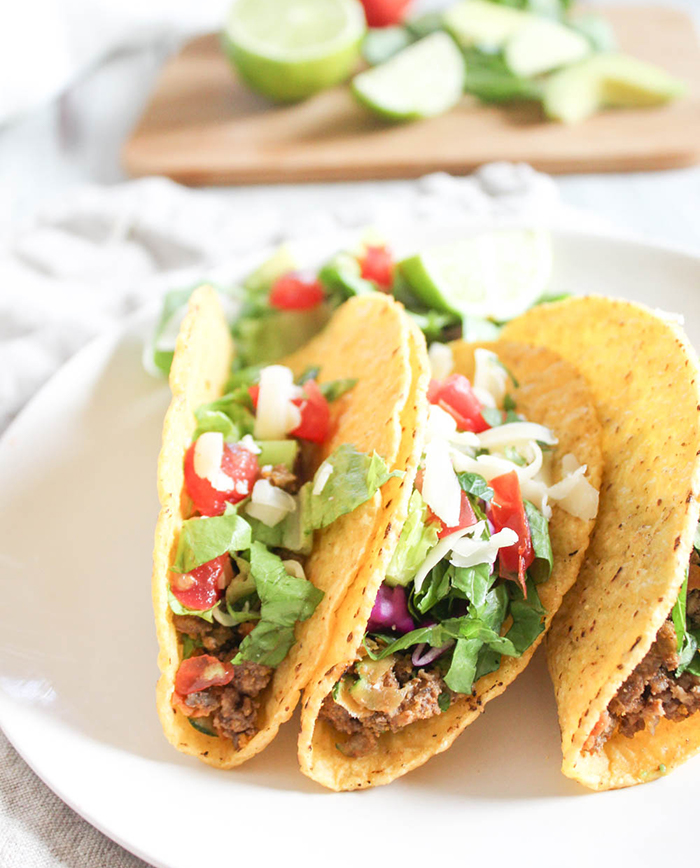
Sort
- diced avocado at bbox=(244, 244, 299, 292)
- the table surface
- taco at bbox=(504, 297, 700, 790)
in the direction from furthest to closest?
the table surface
diced avocado at bbox=(244, 244, 299, 292)
taco at bbox=(504, 297, 700, 790)

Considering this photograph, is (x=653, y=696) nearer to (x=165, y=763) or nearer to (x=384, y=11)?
(x=165, y=763)

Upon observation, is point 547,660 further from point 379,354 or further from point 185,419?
point 185,419

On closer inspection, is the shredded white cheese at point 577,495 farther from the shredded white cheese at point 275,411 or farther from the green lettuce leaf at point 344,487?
the shredded white cheese at point 275,411

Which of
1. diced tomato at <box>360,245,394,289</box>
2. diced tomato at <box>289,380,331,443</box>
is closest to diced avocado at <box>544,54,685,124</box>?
diced tomato at <box>360,245,394,289</box>

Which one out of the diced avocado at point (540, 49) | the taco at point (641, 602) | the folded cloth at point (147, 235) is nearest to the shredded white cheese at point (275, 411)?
the taco at point (641, 602)

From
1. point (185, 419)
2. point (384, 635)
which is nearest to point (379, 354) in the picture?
point (185, 419)

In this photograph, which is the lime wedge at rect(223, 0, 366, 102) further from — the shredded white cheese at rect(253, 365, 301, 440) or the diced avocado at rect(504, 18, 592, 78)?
the shredded white cheese at rect(253, 365, 301, 440)
